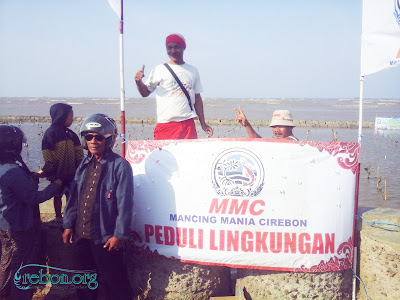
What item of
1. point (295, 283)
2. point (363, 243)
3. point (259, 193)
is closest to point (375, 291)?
point (363, 243)

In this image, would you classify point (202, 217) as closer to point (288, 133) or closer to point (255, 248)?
point (255, 248)

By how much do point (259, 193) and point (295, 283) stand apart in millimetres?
964

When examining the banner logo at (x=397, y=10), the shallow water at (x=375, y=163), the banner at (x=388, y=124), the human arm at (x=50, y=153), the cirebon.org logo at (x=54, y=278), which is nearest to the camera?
the cirebon.org logo at (x=54, y=278)

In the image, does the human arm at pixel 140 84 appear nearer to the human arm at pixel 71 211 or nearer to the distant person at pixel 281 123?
the distant person at pixel 281 123

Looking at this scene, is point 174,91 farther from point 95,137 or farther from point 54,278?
point 54,278

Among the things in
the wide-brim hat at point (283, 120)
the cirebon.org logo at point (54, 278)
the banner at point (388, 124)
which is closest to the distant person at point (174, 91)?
the wide-brim hat at point (283, 120)

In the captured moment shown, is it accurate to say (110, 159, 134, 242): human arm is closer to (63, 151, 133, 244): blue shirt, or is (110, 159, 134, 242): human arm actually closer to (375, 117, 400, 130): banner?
(63, 151, 133, 244): blue shirt

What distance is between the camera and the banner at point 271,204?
3479 millimetres

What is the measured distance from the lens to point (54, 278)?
13.6ft

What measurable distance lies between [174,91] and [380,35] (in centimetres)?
245

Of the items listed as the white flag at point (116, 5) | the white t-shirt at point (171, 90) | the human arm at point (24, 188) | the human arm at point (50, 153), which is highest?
the white flag at point (116, 5)

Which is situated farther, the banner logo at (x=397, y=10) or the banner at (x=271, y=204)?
the banner logo at (x=397, y=10)

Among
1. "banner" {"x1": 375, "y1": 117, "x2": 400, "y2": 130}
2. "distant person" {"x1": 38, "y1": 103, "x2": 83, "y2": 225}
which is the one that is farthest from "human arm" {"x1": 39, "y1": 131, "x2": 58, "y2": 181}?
"banner" {"x1": 375, "y1": 117, "x2": 400, "y2": 130}

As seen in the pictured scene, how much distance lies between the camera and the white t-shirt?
4480 mm
